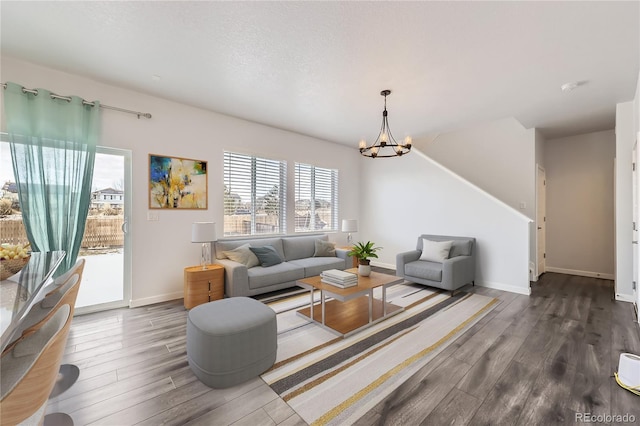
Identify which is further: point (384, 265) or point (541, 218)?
point (384, 265)

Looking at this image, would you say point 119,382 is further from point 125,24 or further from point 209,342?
point 125,24

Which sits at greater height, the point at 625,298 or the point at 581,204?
the point at 581,204

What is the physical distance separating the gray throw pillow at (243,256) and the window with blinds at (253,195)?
1.64ft

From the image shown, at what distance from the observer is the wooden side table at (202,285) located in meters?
3.32

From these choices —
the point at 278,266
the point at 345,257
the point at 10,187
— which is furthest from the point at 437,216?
the point at 10,187

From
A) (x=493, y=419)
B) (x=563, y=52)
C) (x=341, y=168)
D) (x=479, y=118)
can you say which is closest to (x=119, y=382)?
(x=493, y=419)

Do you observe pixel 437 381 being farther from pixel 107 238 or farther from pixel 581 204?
pixel 581 204

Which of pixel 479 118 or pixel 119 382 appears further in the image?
pixel 479 118

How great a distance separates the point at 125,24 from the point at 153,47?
0.30 meters

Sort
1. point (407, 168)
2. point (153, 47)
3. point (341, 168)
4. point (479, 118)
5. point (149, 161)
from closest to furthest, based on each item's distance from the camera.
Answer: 1. point (153, 47)
2. point (149, 161)
3. point (479, 118)
4. point (407, 168)
5. point (341, 168)

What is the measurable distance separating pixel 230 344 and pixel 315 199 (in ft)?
12.9

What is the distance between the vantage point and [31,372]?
2.53ft

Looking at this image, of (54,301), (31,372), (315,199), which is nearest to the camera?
(31,372)

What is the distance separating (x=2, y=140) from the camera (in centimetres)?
271
